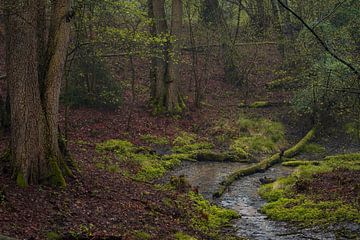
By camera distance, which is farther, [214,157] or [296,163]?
[214,157]

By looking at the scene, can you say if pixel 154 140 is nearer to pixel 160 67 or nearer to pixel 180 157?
pixel 180 157

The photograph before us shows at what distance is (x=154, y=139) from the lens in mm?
20281

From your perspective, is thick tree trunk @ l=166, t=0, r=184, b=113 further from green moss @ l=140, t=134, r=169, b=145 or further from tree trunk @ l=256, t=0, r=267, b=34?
tree trunk @ l=256, t=0, r=267, b=34

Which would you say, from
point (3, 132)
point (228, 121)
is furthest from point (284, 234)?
point (228, 121)

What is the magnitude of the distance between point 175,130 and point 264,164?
538 cm

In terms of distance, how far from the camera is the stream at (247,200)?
10.7m

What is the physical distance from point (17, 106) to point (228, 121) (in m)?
15.3

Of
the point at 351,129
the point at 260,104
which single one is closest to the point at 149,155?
the point at 351,129

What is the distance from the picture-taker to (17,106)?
9.51 m

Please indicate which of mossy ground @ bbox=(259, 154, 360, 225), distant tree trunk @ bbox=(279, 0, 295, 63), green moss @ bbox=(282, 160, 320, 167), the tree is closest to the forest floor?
the tree

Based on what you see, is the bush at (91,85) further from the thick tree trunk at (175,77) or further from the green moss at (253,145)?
the green moss at (253,145)

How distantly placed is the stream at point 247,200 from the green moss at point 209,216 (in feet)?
1.06

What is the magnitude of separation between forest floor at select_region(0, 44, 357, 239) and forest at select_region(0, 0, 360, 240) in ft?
0.17

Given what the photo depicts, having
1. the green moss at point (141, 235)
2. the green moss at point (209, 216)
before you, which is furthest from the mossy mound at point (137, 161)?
the green moss at point (141, 235)
